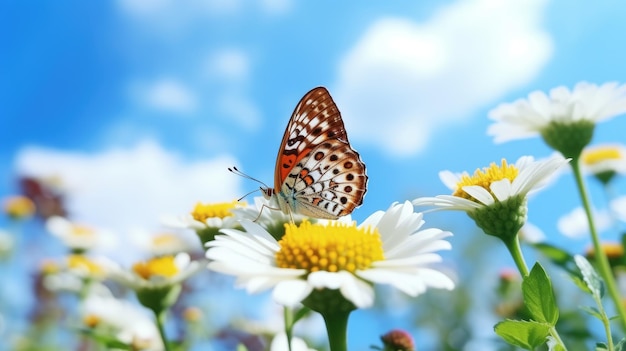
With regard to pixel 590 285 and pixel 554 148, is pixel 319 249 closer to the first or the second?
pixel 590 285

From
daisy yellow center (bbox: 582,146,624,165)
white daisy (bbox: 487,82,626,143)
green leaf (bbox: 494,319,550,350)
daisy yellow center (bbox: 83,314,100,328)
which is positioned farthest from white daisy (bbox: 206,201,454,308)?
daisy yellow center (bbox: 83,314,100,328)

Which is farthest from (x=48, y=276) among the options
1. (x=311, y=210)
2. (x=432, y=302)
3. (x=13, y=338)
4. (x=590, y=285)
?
(x=590, y=285)

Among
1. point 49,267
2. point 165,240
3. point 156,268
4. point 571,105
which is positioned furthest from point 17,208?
point 571,105

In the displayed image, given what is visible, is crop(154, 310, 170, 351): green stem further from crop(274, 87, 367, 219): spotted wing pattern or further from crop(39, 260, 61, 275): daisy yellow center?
crop(39, 260, 61, 275): daisy yellow center

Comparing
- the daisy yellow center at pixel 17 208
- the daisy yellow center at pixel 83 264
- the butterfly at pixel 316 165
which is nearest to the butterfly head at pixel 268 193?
the butterfly at pixel 316 165

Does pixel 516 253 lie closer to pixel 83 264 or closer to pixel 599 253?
pixel 599 253

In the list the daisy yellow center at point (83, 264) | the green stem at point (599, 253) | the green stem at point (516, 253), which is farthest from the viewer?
the daisy yellow center at point (83, 264)

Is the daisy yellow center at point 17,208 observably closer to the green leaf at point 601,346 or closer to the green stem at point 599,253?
the green stem at point 599,253
